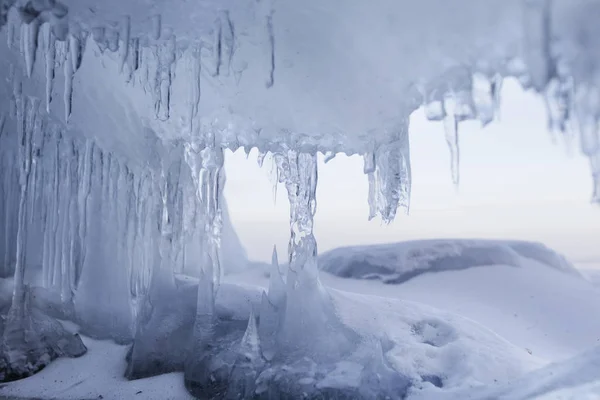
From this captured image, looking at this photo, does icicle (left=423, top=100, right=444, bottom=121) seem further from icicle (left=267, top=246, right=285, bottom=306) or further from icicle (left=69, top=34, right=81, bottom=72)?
icicle (left=69, top=34, right=81, bottom=72)

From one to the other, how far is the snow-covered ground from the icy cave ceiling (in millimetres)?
1442

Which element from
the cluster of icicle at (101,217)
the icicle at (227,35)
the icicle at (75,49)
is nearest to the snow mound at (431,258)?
the cluster of icicle at (101,217)

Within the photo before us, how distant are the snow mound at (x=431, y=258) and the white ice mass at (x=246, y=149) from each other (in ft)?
10.3

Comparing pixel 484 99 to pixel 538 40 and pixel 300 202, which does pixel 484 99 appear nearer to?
pixel 538 40

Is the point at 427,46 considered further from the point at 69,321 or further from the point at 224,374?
the point at 69,321

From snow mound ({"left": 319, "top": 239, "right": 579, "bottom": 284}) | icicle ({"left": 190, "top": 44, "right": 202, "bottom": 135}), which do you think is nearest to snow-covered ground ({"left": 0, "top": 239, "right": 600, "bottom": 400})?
snow mound ({"left": 319, "top": 239, "right": 579, "bottom": 284})

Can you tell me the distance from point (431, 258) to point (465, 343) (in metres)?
6.91

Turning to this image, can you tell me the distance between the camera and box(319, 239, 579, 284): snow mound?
1233 cm

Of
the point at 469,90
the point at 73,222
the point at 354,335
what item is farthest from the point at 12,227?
the point at 469,90

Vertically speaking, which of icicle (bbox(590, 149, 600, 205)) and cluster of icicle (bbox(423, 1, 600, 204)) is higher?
cluster of icicle (bbox(423, 1, 600, 204))

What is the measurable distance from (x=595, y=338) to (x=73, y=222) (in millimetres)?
10125

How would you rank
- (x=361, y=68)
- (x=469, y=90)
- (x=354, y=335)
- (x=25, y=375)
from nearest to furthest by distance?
(x=469, y=90)
(x=361, y=68)
(x=354, y=335)
(x=25, y=375)

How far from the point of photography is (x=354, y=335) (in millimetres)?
5500

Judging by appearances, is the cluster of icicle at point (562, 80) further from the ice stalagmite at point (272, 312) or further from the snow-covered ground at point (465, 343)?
the ice stalagmite at point (272, 312)
